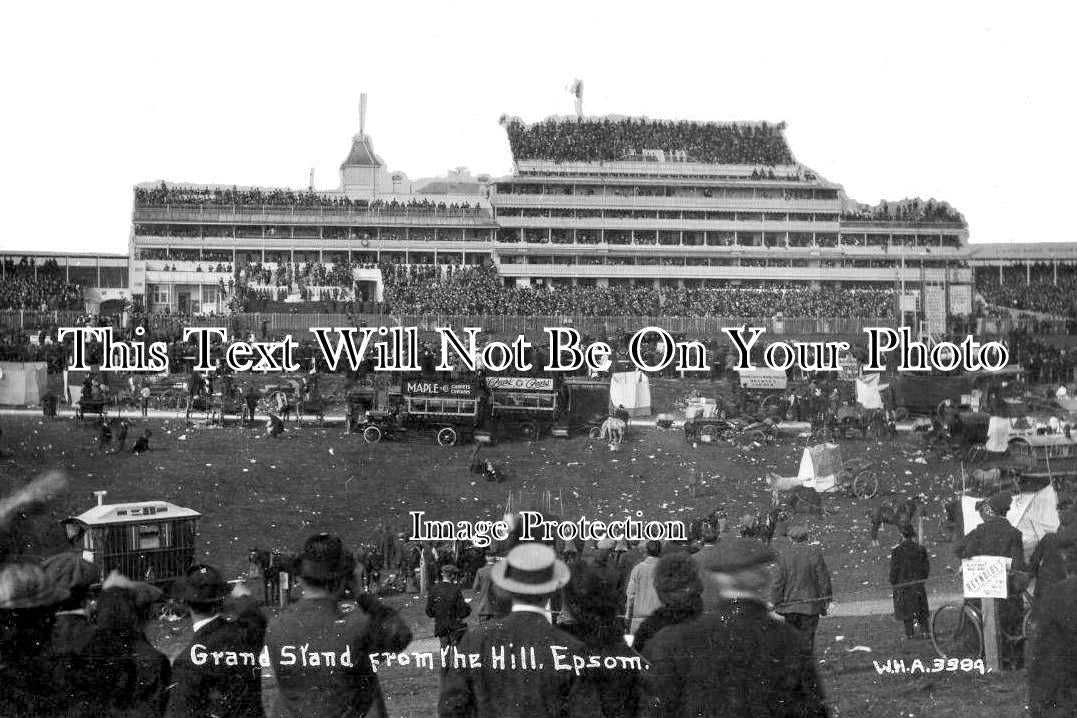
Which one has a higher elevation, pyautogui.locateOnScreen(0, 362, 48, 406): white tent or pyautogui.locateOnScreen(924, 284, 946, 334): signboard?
pyautogui.locateOnScreen(924, 284, 946, 334): signboard

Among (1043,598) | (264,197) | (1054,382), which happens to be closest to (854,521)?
(1054,382)

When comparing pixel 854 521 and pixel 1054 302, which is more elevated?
pixel 1054 302

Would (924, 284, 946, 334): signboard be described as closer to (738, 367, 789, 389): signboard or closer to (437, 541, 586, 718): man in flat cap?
(738, 367, 789, 389): signboard

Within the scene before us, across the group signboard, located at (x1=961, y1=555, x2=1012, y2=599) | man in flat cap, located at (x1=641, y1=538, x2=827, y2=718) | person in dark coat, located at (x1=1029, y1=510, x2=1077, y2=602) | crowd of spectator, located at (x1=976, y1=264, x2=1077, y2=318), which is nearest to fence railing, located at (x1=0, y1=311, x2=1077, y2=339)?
crowd of spectator, located at (x1=976, y1=264, x2=1077, y2=318)

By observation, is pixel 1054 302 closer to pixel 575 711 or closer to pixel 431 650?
pixel 431 650

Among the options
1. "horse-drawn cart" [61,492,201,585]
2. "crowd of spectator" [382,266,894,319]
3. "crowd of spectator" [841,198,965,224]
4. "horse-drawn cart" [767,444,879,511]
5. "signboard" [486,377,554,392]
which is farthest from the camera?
"crowd of spectator" [841,198,965,224]

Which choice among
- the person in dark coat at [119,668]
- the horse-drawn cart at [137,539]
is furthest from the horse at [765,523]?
the person in dark coat at [119,668]

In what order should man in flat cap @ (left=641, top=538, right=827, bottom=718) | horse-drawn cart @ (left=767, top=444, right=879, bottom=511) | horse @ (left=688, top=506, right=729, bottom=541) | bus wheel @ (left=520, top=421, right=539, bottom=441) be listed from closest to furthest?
1. man in flat cap @ (left=641, top=538, right=827, bottom=718)
2. horse @ (left=688, top=506, right=729, bottom=541)
3. horse-drawn cart @ (left=767, top=444, right=879, bottom=511)
4. bus wheel @ (left=520, top=421, right=539, bottom=441)
